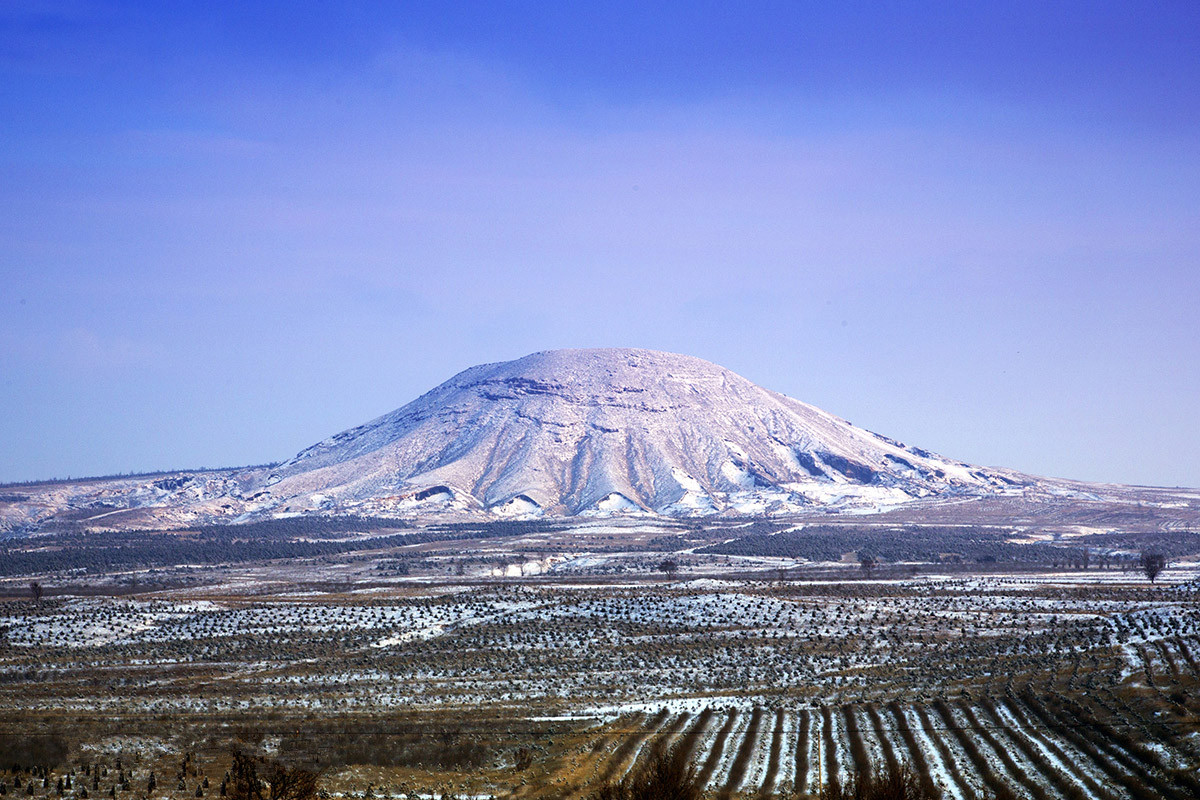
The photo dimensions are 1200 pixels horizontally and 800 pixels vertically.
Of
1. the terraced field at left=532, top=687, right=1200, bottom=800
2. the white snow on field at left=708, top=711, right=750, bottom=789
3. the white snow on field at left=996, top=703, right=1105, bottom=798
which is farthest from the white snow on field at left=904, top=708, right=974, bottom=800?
the white snow on field at left=708, top=711, right=750, bottom=789

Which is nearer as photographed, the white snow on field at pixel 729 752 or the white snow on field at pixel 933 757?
the white snow on field at pixel 933 757

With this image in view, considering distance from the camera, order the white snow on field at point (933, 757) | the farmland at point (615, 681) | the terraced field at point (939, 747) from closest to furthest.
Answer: the white snow on field at point (933, 757)
the terraced field at point (939, 747)
the farmland at point (615, 681)

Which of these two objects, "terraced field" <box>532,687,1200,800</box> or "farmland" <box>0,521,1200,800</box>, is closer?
"terraced field" <box>532,687,1200,800</box>

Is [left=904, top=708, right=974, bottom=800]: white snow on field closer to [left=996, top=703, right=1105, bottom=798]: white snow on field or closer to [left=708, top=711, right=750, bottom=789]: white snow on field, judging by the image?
[left=996, top=703, right=1105, bottom=798]: white snow on field

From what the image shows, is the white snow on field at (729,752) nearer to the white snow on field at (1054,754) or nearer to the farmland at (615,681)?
the farmland at (615,681)

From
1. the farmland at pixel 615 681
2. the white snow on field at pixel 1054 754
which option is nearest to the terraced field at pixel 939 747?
the white snow on field at pixel 1054 754

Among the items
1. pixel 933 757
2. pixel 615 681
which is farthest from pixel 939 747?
pixel 615 681

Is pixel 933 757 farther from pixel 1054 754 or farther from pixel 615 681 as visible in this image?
pixel 615 681

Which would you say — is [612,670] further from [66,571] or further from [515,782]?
[66,571]
